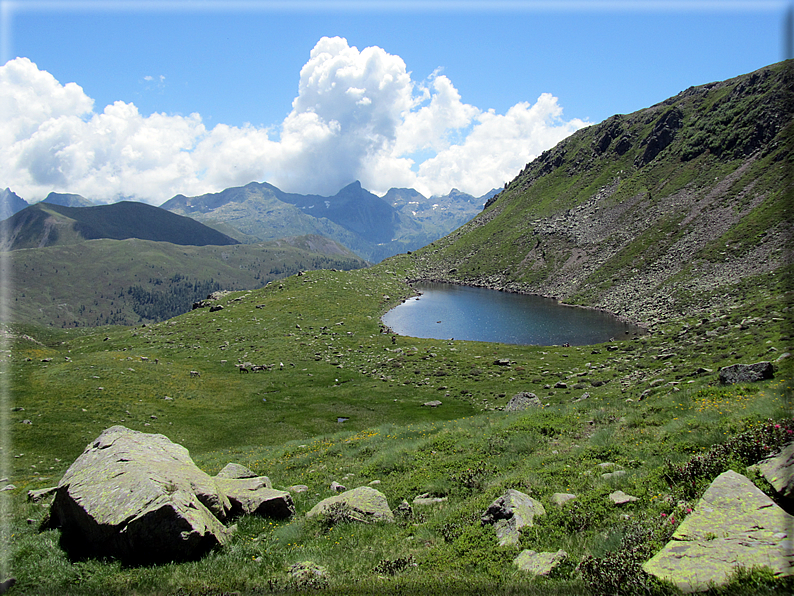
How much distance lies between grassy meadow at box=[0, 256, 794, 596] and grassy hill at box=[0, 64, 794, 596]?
0.35 feet

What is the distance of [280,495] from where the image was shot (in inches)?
556

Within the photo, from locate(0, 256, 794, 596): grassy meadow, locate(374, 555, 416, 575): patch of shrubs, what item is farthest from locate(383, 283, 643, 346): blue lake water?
locate(374, 555, 416, 575): patch of shrubs

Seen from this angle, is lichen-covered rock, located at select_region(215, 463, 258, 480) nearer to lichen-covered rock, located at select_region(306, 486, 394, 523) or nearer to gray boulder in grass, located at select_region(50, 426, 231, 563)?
gray boulder in grass, located at select_region(50, 426, 231, 563)

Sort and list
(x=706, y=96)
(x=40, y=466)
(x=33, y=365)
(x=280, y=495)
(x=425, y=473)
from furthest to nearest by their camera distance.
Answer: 1. (x=706, y=96)
2. (x=33, y=365)
3. (x=40, y=466)
4. (x=425, y=473)
5. (x=280, y=495)

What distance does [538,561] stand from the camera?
343 inches

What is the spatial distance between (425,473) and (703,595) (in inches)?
444

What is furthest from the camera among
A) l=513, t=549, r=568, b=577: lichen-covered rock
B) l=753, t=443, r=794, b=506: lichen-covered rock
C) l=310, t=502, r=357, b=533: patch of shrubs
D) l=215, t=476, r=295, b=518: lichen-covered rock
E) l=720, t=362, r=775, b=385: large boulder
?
l=720, t=362, r=775, b=385: large boulder

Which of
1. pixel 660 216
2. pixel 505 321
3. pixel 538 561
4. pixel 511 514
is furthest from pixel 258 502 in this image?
pixel 660 216

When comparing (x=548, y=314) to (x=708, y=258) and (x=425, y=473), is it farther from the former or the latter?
(x=425, y=473)

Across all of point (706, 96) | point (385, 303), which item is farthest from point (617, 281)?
point (706, 96)

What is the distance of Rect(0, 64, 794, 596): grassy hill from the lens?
9758 millimetres

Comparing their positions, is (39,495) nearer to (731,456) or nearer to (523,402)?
(731,456)

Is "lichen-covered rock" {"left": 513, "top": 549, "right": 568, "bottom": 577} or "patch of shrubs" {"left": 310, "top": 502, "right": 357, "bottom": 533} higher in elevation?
"lichen-covered rock" {"left": 513, "top": 549, "right": 568, "bottom": 577}

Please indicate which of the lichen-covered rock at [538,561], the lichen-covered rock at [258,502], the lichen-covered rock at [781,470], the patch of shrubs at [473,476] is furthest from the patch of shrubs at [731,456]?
the lichen-covered rock at [258,502]
